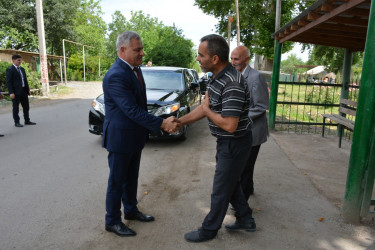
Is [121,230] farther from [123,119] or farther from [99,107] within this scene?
[99,107]

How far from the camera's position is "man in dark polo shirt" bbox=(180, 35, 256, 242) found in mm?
2533

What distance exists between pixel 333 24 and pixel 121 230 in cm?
559

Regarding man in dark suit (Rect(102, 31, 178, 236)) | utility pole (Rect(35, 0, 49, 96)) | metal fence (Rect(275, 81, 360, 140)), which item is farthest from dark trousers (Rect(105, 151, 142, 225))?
utility pole (Rect(35, 0, 49, 96))

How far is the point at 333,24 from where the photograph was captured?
6.00 metres

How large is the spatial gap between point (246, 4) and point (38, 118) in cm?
2190

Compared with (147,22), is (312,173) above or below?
below

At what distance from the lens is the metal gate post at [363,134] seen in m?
3.23

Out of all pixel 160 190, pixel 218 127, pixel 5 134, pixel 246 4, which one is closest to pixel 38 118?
pixel 5 134

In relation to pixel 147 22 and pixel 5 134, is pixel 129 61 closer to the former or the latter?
pixel 5 134

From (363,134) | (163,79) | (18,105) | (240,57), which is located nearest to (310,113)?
(163,79)

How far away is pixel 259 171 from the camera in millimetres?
5246

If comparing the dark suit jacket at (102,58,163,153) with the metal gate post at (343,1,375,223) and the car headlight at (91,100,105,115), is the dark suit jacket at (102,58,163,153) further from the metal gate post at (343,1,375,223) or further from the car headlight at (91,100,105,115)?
the car headlight at (91,100,105,115)

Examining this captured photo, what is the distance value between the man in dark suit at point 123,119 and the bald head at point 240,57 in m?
1.06

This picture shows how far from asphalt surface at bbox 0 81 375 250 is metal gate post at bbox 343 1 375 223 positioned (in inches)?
10.8
